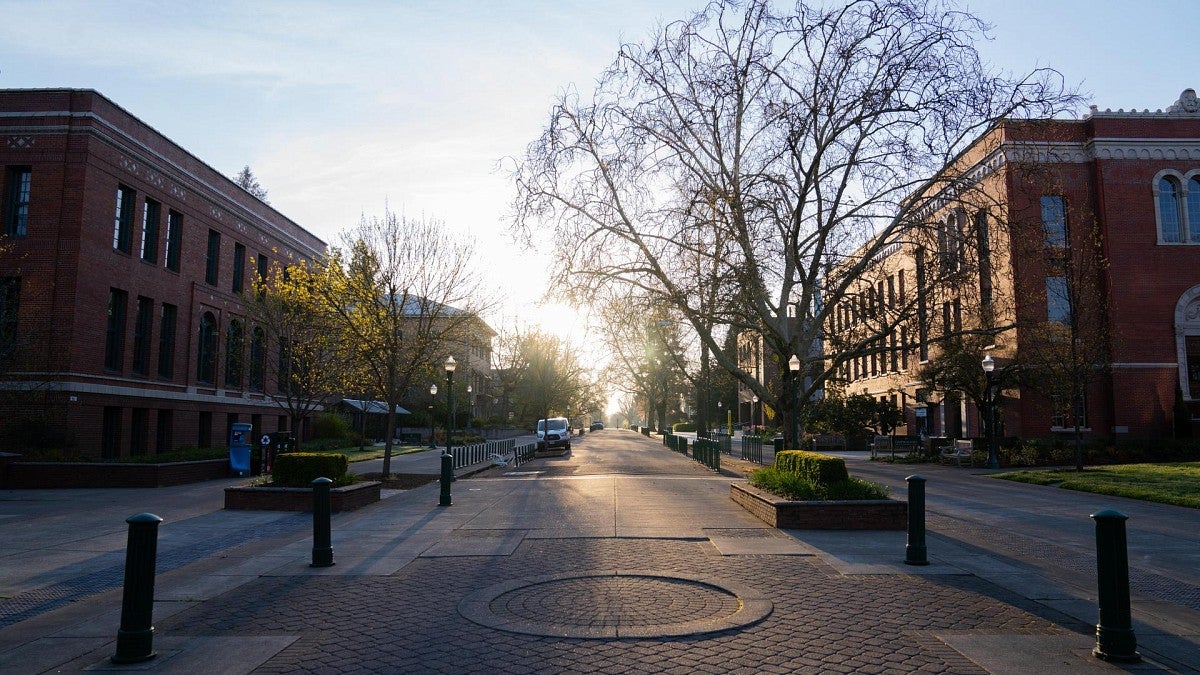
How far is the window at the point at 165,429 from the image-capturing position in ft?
94.6

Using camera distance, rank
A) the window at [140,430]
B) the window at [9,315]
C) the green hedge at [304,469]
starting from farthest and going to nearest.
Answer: the window at [140,430]
the window at [9,315]
the green hedge at [304,469]

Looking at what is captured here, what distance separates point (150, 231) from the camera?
92.9ft

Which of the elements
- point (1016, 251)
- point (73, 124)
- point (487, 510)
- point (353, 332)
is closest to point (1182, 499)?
point (1016, 251)

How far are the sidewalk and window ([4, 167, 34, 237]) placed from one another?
16.0 metres

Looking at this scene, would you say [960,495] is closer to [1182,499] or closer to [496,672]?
[1182,499]

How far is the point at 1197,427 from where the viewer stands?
99.9ft

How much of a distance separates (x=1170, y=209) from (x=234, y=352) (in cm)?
3772

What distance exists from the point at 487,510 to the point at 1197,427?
29.2 metres

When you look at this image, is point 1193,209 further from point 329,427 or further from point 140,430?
point 140,430

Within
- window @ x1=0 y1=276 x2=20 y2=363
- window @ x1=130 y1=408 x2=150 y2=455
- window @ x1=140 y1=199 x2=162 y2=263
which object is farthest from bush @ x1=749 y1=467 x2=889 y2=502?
window @ x1=140 y1=199 x2=162 y2=263

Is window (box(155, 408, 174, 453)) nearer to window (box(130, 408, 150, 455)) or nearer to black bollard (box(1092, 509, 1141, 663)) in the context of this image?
window (box(130, 408, 150, 455))

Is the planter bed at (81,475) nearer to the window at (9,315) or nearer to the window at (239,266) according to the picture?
the window at (9,315)

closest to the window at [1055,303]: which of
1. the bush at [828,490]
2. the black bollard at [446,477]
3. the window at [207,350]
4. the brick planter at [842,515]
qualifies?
the bush at [828,490]

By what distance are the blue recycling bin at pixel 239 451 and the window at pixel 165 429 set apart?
6845mm
